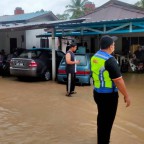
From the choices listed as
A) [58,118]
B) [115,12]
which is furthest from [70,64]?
[115,12]

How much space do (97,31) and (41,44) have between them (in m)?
8.68

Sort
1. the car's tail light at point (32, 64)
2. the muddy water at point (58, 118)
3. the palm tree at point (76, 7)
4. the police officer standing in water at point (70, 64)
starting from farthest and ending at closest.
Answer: the palm tree at point (76, 7)
the car's tail light at point (32, 64)
the police officer standing in water at point (70, 64)
the muddy water at point (58, 118)

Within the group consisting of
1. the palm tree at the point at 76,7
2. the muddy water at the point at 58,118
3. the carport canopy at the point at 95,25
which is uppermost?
the palm tree at the point at 76,7

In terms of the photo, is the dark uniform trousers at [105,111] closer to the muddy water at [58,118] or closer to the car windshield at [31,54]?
the muddy water at [58,118]

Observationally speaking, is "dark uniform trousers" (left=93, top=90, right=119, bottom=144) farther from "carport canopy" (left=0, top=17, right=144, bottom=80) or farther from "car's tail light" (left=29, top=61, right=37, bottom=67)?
"carport canopy" (left=0, top=17, right=144, bottom=80)

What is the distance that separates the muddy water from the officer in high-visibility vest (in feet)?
2.45

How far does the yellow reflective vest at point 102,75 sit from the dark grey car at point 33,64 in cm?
852

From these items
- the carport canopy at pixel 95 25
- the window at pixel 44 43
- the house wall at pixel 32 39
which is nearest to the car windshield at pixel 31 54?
the carport canopy at pixel 95 25

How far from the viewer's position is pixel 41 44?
76.9 feet

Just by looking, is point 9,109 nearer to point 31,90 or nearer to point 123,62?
point 31,90

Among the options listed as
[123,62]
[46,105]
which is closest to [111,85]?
[46,105]

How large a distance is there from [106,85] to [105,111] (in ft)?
1.37

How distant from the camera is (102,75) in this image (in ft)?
15.0

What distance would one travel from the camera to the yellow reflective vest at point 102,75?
4.54 meters
